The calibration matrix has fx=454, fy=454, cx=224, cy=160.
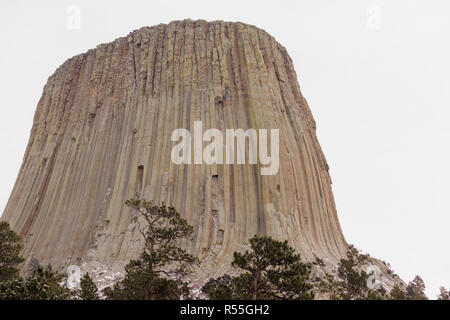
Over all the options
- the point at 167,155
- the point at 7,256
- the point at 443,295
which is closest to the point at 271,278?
the point at 443,295

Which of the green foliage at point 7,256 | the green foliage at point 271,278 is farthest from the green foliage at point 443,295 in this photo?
the green foliage at point 7,256

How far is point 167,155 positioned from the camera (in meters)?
34.8

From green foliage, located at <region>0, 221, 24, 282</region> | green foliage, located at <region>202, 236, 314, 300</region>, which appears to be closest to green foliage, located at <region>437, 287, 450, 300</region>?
green foliage, located at <region>202, 236, 314, 300</region>

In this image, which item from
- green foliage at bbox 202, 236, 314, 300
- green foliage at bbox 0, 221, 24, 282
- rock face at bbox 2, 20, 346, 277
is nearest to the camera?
green foliage at bbox 202, 236, 314, 300

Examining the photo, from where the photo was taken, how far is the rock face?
31.0 m

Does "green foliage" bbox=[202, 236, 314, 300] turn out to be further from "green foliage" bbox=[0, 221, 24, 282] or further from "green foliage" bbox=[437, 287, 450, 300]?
"green foliage" bbox=[0, 221, 24, 282]

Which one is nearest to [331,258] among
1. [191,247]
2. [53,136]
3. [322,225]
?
[322,225]

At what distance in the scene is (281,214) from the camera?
3067cm

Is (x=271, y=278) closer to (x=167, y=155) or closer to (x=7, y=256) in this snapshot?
(x=7, y=256)

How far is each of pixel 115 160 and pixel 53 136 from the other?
10.3 m

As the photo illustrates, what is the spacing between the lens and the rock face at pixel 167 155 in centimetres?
3095

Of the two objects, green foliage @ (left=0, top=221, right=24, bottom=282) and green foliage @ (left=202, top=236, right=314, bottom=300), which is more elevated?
green foliage @ (left=0, top=221, right=24, bottom=282)

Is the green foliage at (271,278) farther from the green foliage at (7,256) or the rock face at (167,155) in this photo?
the green foliage at (7,256)
